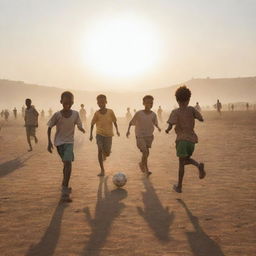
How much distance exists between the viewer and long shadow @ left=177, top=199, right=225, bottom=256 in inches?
203

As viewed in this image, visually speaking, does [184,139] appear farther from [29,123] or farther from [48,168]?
[29,123]

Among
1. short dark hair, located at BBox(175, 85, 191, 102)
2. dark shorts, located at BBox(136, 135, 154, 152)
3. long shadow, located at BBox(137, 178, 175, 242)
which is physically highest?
short dark hair, located at BBox(175, 85, 191, 102)

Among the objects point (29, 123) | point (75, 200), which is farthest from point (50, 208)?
point (29, 123)

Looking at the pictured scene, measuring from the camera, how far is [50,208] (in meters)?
7.55

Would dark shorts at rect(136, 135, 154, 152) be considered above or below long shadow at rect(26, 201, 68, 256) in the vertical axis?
above

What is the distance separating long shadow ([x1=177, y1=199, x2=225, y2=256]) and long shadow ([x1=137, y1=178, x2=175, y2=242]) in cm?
37

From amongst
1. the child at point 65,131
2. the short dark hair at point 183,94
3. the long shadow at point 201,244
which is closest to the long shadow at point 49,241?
the child at point 65,131

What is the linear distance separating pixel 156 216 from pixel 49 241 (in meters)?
2.01

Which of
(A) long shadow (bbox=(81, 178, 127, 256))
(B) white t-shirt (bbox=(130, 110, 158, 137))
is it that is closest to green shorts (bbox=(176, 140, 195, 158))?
(A) long shadow (bbox=(81, 178, 127, 256))

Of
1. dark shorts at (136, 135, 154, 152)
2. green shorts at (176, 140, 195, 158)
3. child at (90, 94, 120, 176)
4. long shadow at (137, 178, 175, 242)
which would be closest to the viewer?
long shadow at (137, 178, 175, 242)

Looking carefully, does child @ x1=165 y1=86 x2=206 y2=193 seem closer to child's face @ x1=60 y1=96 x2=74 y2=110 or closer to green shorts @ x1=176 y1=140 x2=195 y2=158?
green shorts @ x1=176 y1=140 x2=195 y2=158

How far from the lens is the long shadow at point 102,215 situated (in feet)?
18.0

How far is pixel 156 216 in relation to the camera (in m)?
6.88

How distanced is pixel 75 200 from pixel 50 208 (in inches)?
29.8
